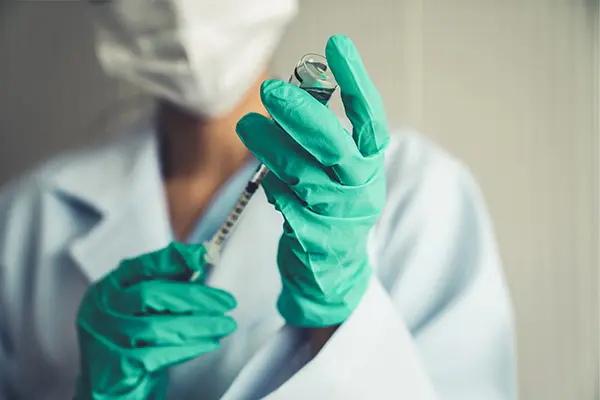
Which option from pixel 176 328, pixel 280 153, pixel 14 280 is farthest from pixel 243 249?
pixel 14 280

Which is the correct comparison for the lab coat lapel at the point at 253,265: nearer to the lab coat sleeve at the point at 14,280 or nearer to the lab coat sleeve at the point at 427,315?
the lab coat sleeve at the point at 427,315

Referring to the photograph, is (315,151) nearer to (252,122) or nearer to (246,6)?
(252,122)

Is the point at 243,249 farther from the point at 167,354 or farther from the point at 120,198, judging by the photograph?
the point at 120,198

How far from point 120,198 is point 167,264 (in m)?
0.26

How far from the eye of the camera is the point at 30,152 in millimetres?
1103

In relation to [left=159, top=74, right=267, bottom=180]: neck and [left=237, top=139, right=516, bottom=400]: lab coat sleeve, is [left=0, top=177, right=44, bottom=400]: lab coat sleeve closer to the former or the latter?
[left=159, top=74, right=267, bottom=180]: neck

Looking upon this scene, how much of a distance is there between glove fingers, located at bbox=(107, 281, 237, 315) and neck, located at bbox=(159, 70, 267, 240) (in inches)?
7.4

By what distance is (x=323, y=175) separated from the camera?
44 cm

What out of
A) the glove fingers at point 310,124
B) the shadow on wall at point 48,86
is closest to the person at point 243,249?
the glove fingers at point 310,124

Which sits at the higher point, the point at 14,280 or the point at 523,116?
the point at 523,116

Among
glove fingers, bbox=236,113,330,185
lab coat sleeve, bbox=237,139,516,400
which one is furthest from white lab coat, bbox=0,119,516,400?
glove fingers, bbox=236,113,330,185

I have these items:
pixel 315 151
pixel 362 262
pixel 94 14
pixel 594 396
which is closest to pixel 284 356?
pixel 362 262

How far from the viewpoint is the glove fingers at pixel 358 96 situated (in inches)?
16.3

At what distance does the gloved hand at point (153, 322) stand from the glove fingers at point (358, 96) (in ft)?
0.67
